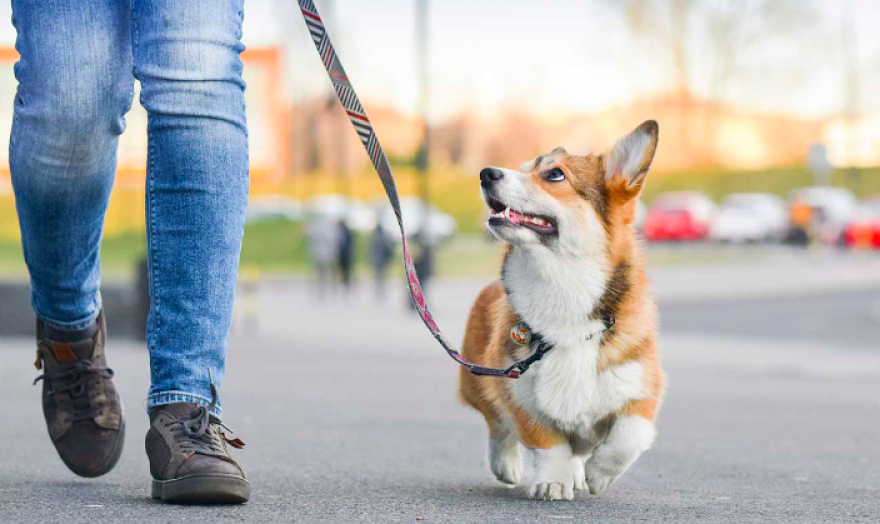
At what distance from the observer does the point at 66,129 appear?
3.20 metres

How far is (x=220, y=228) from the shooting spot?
123 inches

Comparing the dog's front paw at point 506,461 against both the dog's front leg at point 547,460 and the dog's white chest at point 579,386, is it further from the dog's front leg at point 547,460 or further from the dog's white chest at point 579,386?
the dog's white chest at point 579,386

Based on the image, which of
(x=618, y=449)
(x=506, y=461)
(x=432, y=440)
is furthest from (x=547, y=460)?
(x=432, y=440)

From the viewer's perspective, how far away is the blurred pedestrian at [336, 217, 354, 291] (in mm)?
27141

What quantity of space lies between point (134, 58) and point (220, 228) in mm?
447

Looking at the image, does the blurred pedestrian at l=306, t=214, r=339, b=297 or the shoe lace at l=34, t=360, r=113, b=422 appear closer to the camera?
the shoe lace at l=34, t=360, r=113, b=422

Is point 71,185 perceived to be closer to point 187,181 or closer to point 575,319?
point 187,181

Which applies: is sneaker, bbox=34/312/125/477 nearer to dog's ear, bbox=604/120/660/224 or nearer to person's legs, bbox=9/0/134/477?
person's legs, bbox=9/0/134/477

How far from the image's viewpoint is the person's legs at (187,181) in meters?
3.05

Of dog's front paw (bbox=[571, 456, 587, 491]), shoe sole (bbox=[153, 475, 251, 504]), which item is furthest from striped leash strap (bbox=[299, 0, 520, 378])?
shoe sole (bbox=[153, 475, 251, 504])

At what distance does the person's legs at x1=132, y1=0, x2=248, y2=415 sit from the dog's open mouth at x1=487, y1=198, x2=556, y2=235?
85cm

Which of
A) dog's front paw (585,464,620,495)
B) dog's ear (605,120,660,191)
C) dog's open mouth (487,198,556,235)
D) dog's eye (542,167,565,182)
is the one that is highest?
dog's ear (605,120,660,191)

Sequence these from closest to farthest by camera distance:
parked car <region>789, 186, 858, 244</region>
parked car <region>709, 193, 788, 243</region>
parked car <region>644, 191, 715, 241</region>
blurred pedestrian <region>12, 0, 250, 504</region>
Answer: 1. blurred pedestrian <region>12, 0, 250, 504</region>
2. parked car <region>789, 186, 858, 244</region>
3. parked car <region>709, 193, 788, 243</region>
4. parked car <region>644, 191, 715, 241</region>

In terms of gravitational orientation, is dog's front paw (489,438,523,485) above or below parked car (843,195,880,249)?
above
